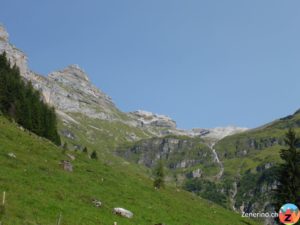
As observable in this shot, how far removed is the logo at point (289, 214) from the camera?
163 ft

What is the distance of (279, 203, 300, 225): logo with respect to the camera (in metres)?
49.7

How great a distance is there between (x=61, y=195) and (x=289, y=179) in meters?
33.1

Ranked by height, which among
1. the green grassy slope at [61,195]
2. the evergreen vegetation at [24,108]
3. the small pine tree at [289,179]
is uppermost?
the evergreen vegetation at [24,108]

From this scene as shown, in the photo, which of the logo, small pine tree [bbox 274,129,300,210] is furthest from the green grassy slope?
small pine tree [bbox 274,129,300,210]

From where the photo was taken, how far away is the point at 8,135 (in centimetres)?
6353

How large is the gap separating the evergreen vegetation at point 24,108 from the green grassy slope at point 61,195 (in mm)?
25782

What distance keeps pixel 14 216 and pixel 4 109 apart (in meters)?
71.3

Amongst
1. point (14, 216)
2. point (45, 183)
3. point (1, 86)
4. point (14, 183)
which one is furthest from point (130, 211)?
point (1, 86)

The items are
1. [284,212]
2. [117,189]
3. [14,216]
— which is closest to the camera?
[14,216]

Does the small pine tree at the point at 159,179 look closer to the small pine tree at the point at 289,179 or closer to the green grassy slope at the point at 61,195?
the green grassy slope at the point at 61,195

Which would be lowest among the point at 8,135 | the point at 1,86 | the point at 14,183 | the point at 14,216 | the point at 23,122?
the point at 14,216

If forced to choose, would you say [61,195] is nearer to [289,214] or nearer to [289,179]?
[289,214]

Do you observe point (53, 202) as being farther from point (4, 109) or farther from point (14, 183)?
point (4, 109)

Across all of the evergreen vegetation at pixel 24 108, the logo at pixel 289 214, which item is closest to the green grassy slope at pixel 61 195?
the logo at pixel 289 214
